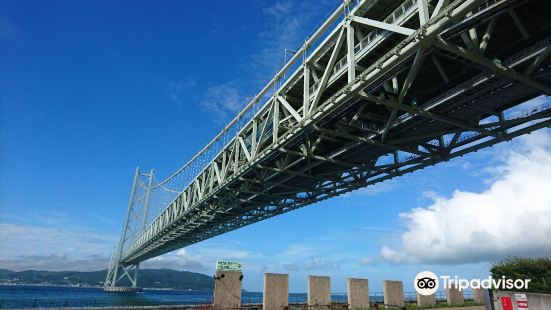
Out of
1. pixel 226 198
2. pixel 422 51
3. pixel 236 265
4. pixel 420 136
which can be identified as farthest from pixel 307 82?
pixel 226 198

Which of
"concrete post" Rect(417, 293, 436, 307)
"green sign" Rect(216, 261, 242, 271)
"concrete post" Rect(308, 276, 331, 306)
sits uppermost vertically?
"green sign" Rect(216, 261, 242, 271)

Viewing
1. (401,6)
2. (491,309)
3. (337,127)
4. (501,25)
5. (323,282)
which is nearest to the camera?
(491,309)

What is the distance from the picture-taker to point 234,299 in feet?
73.5

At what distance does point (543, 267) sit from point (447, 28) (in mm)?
17867

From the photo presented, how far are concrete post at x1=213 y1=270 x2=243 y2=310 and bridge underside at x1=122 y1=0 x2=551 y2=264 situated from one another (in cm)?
772

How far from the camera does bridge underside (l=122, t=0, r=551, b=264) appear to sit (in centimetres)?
1310

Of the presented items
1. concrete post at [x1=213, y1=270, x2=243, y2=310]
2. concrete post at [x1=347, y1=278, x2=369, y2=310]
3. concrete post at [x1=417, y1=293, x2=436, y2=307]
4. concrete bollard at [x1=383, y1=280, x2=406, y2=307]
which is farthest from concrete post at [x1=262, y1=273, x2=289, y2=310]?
concrete post at [x1=417, y1=293, x2=436, y2=307]

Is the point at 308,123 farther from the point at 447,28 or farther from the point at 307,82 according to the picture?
the point at 447,28

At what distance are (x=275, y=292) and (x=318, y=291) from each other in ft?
9.75

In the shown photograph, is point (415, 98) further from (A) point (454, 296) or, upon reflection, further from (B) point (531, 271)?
(A) point (454, 296)

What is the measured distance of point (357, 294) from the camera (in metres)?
24.5

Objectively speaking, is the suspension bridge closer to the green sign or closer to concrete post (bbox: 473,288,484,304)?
the green sign

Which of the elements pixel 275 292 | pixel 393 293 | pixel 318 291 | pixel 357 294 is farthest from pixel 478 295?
pixel 275 292

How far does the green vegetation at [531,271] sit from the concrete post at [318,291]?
36.4 feet
